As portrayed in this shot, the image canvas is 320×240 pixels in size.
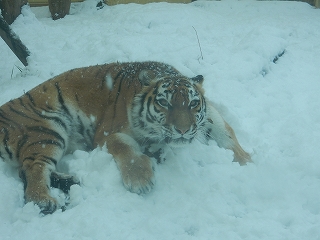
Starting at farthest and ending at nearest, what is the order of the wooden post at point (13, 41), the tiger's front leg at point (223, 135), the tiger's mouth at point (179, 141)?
the wooden post at point (13, 41)
the tiger's front leg at point (223, 135)
the tiger's mouth at point (179, 141)

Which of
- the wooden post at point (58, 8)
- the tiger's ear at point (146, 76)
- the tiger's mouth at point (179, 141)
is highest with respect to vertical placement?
the tiger's ear at point (146, 76)

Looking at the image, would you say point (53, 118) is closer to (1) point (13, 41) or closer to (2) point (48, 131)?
(2) point (48, 131)

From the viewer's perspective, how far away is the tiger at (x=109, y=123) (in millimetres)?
3053

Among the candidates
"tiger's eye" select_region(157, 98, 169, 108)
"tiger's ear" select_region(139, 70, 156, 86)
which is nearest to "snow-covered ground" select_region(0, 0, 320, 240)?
"tiger's eye" select_region(157, 98, 169, 108)

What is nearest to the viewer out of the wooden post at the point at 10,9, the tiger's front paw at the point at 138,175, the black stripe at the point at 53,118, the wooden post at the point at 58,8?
the tiger's front paw at the point at 138,175

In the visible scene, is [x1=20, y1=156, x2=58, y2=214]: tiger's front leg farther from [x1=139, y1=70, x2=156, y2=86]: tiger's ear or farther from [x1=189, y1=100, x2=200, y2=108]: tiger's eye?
[x1=189, y1=100, x2=200, y2=108]: tiger's eye

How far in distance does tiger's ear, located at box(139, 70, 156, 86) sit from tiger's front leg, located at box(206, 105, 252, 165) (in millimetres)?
703

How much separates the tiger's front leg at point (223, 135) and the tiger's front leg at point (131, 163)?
0.81 metres

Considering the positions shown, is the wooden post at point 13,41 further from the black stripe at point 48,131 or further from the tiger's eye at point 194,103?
the tiger's eye at point 194,103

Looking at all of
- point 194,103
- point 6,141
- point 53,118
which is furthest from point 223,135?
point 6,141

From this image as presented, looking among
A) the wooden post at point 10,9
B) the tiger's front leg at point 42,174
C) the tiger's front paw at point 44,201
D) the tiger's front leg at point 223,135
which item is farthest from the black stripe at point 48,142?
the wooden post at point 10,9

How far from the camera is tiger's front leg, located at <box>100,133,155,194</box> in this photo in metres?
2.94

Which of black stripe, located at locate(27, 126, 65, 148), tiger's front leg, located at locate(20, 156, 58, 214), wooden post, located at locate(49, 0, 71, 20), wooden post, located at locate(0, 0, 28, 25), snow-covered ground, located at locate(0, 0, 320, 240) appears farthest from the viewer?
wooden post, located at locate(49, 0, 71, 20)

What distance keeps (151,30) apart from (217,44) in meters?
1.18
